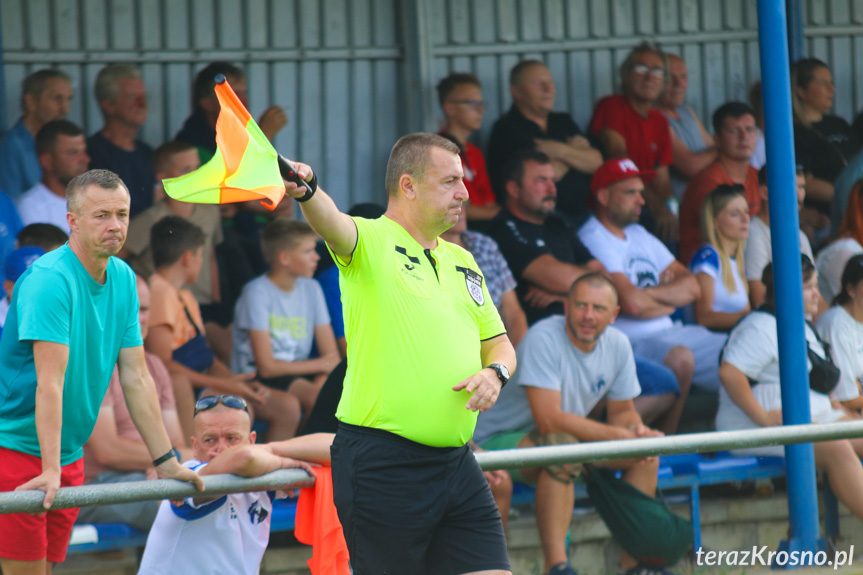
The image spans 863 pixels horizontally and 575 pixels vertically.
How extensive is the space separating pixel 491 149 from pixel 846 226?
7.61ft

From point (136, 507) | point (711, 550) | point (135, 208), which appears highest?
point (135, 208)

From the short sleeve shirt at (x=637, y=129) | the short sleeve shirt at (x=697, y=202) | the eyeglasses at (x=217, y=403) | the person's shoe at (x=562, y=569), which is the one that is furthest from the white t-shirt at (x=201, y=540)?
the short sleeve shirt at (x=637, y=129)

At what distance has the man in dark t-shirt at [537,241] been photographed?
5.88m

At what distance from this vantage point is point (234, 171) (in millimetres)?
2623

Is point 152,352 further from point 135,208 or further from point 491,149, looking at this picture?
point 491,149

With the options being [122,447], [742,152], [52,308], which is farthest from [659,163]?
[52,308]

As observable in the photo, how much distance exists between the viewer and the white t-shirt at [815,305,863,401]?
5.83 metres

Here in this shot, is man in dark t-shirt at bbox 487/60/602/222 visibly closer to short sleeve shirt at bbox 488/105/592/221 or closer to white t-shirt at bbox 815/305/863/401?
short sleeve shirt at bbox 488/105/592/221

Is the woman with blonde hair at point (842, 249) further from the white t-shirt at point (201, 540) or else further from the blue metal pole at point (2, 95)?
the blue metal pole at point (2, 95)

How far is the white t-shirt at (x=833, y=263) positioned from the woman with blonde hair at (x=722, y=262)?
20.5 inches

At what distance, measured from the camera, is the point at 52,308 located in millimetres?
2955

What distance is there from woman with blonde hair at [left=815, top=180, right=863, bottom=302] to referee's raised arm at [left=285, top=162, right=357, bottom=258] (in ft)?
14.8

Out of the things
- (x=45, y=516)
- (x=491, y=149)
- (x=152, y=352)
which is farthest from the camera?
(x=491, y=149)

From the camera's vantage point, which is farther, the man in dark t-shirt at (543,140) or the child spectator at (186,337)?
the man in dark t-shirt at (543,140)
